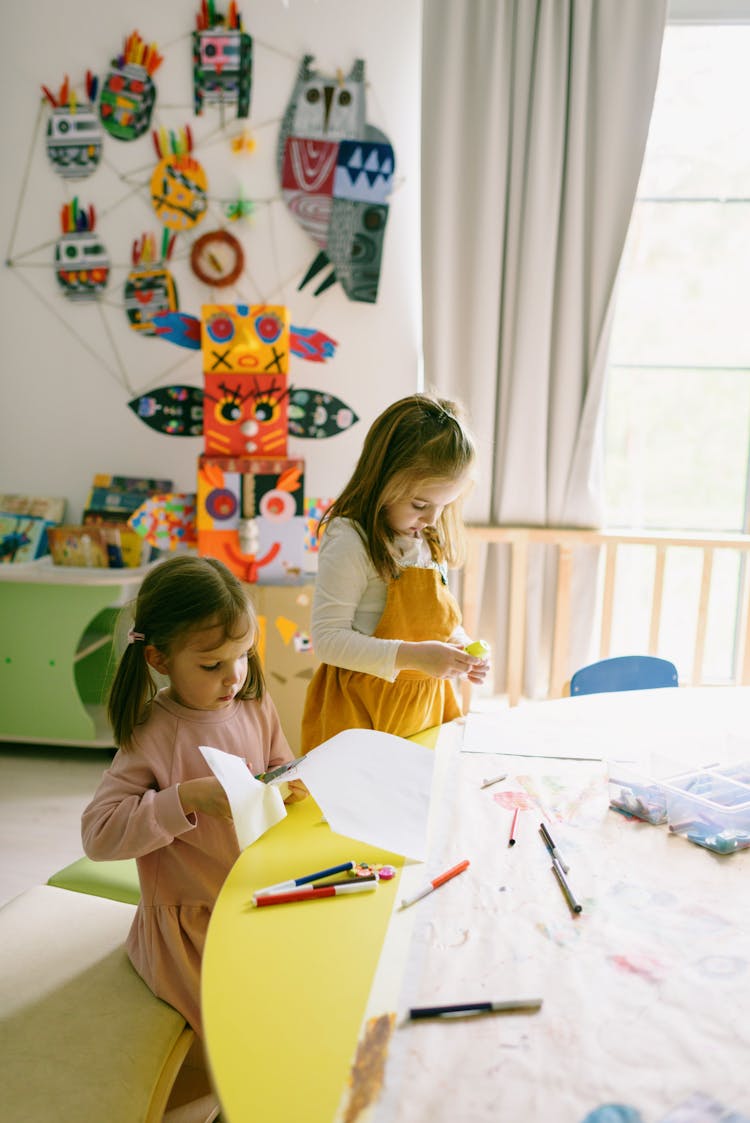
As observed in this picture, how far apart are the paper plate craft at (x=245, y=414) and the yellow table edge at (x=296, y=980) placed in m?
1.63

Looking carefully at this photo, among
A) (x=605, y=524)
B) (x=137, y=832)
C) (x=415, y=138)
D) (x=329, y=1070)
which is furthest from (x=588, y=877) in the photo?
(x=415, y=138)

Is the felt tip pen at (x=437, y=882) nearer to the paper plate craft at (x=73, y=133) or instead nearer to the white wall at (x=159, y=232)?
the white wall at (x=159, y=232)

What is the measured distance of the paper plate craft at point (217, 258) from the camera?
260cm

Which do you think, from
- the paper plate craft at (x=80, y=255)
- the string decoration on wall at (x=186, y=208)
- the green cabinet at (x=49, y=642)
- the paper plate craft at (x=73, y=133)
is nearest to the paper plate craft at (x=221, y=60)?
the string decoration on wall at (x=186, y=208)

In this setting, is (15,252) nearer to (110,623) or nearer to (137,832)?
(110,623)

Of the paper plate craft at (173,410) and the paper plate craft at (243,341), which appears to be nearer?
the paper plate craft at (243,341)

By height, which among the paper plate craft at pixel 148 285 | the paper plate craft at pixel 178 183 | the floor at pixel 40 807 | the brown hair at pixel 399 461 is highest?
the paper plate craft at pixel 178 183

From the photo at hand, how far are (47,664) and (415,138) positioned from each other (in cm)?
192

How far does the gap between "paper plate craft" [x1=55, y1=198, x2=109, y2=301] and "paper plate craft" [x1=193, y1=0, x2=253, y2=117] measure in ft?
1.67

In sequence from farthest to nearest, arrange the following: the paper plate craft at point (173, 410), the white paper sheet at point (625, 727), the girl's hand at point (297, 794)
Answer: the paper plate craft at point (173, 410), the white paper sheet at point (625, 727), the girl's hand at point (297, 794)

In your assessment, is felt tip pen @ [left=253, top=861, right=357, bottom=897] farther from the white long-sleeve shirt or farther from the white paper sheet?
the white long-sleeve shirt

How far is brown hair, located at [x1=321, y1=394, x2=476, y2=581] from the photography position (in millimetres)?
1318

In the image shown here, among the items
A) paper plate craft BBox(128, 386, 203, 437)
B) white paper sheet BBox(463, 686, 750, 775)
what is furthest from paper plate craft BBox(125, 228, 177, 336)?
white paper sheet BBox(463, 686, 750, 775)

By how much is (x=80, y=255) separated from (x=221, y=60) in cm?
72
